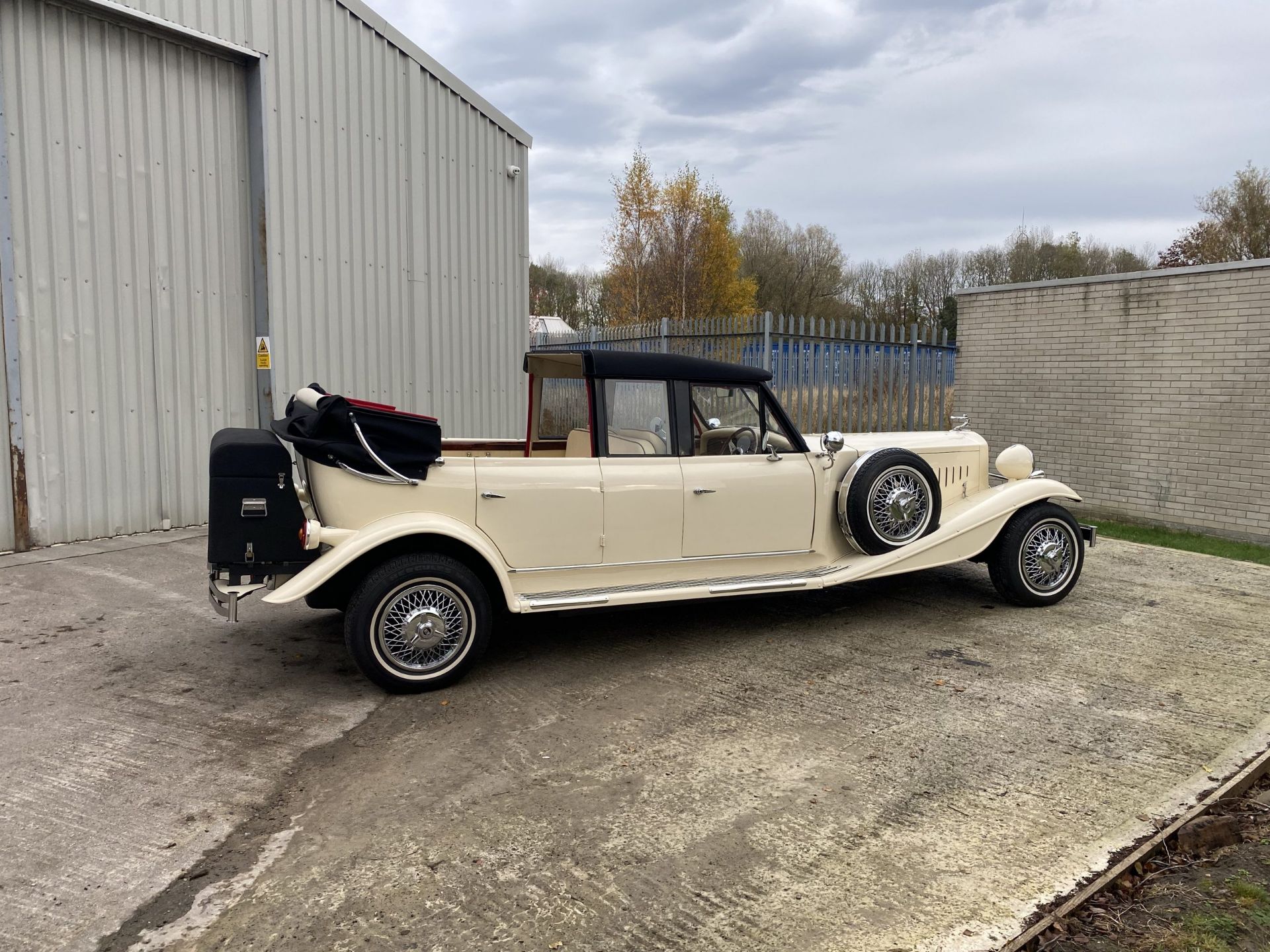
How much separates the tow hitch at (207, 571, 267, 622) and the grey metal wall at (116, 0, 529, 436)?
17.4ft

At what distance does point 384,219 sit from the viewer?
10.3 m

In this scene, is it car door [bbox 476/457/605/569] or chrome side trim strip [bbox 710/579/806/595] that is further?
chrome side trim strip [bbox 710/579/806/595]

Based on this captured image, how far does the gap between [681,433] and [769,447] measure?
623 mm

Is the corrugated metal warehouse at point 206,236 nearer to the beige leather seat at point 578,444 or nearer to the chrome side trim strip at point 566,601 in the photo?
the beige leather seat at point 578,444

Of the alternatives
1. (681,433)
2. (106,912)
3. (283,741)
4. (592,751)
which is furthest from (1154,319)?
(106,912)

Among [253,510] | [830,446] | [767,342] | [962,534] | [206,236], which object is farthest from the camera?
[767,342]

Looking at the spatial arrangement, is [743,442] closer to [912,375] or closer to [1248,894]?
[1248,894]

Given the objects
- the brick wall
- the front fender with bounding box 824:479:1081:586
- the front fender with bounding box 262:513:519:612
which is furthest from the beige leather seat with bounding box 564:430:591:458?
the brick wall

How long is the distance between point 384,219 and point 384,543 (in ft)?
22.7

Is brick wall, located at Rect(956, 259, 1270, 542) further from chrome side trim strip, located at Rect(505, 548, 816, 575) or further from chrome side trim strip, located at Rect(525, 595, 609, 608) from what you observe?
chrome side trim strip, located at Rect(525, 595, 609, 608)

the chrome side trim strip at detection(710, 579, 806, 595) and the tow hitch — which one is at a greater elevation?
the tow hitch

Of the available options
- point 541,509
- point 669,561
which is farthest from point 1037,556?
point 541,509

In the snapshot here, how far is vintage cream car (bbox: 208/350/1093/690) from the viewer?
4.43 meters

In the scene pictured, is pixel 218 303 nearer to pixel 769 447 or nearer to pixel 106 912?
pixel 769 447
